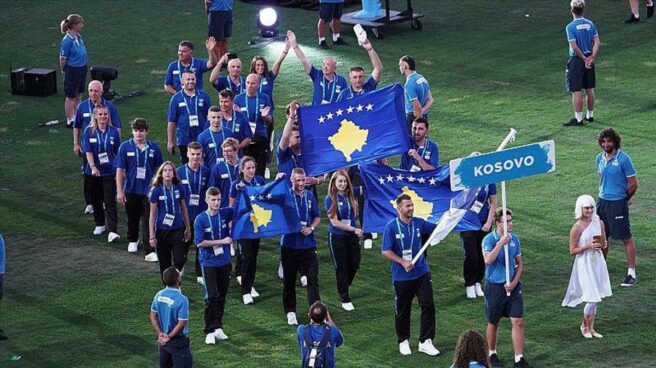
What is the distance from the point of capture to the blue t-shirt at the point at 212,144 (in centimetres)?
1819

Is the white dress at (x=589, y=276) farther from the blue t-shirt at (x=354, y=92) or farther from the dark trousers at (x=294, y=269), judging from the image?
the blue t-shirt at (x=354, y=92)

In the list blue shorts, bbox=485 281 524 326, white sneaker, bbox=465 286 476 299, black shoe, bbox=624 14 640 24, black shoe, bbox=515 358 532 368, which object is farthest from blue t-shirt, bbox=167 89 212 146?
black shoe, bbox=624 14 640 24

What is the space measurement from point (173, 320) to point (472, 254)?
13.0 feet

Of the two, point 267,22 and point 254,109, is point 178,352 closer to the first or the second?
point 254,109

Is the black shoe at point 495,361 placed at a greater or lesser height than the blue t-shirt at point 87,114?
lesser

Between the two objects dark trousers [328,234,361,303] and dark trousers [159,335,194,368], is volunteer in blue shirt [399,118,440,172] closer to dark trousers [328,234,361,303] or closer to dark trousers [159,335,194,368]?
dark trousers [328,234,361,303]

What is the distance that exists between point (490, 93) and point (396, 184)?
681 centimetres

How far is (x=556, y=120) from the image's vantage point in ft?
74.4

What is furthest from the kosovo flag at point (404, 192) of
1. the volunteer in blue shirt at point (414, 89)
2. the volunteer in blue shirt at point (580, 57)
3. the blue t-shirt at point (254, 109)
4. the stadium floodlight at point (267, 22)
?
the stadium floodlight at point (267, 22)

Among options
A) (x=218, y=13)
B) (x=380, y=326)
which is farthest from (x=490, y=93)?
(x=380, y=326)

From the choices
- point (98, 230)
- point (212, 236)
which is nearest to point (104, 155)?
point (98, 230)

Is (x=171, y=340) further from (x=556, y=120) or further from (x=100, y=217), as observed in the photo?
(x=556, y=120)

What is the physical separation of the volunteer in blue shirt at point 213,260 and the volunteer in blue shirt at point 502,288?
270 centimetres

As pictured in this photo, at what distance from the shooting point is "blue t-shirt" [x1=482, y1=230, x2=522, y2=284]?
15.0m
